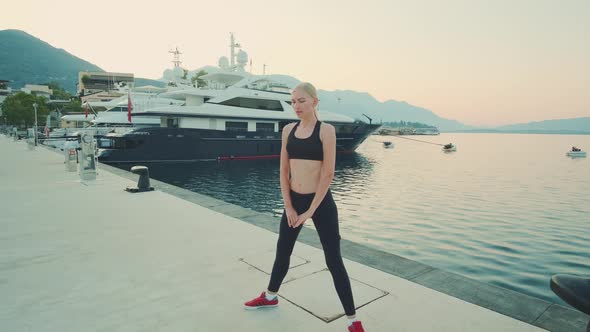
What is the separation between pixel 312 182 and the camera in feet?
7.91

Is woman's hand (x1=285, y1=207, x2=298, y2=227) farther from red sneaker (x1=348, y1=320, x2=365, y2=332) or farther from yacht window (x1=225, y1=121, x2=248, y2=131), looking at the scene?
yacht window (x1=225, y1=121, x2=248, y2=131)

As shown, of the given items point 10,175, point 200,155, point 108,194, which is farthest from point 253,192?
point 200,155

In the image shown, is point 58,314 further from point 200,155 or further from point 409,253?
point 200,155

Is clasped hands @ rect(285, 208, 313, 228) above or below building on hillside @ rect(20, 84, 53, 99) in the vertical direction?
below

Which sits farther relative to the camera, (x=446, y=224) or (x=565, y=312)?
(x=446, y=224)

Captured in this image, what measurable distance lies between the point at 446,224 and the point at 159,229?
315 inches

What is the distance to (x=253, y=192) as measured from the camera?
14242 mm

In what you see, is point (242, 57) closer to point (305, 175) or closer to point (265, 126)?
point (265, 126)

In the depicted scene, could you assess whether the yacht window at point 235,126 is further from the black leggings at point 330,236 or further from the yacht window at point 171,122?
the black leggings at point 330,236

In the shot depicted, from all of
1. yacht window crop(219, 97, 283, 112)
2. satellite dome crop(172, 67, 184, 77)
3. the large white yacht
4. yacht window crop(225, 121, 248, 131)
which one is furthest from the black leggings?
satellite dome crop(172, 67, 184, 77)

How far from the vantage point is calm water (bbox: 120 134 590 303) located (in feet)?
22.1

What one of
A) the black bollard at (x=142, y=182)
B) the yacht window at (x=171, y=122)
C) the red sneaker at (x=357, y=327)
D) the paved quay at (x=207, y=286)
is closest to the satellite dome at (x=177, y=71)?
the yacht window at (x=171, y=122)

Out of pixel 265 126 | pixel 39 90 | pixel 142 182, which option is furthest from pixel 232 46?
pixel 39 90

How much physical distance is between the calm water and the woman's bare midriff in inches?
198
